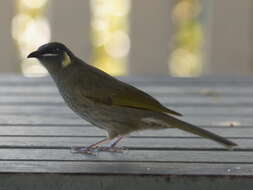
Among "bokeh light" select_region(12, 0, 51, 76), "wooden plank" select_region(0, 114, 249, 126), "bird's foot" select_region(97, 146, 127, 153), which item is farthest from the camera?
"bokeh light" select_region(12, 0, 51, 76)

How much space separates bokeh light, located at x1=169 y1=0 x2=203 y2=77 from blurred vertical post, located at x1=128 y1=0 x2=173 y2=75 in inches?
20.7

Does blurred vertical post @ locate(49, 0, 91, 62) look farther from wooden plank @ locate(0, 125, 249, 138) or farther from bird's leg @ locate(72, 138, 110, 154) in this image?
bird's leg @ locate(72, 138, 110, 154)

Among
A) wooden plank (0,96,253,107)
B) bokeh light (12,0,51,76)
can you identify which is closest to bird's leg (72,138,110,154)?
wooden plank (0,96,253,107)

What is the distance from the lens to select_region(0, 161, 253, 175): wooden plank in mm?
3236

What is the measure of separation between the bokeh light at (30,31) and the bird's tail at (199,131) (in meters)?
4.24

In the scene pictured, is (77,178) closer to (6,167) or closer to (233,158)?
(6,167)

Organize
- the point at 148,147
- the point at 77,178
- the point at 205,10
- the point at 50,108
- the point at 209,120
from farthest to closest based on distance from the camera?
1. the point at 205,10
2. the point at 50,108
3. the point at 209,120
4. the point at 148,147
5. the point at 77,178

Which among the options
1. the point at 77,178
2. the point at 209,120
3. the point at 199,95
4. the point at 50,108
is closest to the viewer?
the point at 77,178

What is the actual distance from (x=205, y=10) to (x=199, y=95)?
174cm

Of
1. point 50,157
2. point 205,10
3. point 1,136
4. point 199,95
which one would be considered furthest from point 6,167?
point 205,10

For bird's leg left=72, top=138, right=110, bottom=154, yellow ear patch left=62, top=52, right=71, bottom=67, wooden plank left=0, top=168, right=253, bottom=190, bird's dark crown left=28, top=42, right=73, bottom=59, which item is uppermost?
bird's dark crown left=28, top=42, right=73, bottom=59

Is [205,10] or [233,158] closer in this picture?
[233,158]

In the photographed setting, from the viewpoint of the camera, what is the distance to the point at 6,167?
10.8 feet

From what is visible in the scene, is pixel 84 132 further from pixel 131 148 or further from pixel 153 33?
pixel 153 33
